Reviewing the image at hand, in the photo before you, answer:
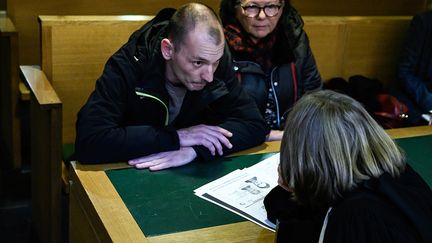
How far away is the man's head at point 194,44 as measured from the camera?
222cm

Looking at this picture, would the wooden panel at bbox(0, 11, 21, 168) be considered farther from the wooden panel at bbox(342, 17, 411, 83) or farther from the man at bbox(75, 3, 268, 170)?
the wooden panel at bbox(342, 17, 411, 83)

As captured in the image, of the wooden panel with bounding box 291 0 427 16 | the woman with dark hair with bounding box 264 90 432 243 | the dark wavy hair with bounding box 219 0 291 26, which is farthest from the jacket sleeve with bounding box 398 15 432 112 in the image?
the woman with dark hair with bounding box 264 90 432 243

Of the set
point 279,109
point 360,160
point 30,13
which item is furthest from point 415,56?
point 360,160

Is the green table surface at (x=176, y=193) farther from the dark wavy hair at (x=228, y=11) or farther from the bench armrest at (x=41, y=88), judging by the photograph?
the dark wavy hair at (x=228, y=11)

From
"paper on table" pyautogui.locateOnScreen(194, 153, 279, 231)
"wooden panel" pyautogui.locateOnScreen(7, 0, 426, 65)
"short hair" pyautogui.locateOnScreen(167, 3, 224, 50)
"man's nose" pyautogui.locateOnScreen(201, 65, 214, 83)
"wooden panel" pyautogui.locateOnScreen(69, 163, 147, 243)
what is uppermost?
"short hair" pyautogui.locateOnScreen(167, 3, 224, 50)

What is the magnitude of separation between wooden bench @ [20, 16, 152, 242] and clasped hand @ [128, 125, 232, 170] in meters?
0.67

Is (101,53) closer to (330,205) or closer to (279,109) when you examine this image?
(279,109)

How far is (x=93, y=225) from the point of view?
6.07ft

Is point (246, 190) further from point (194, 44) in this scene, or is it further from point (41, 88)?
point (41, 88)

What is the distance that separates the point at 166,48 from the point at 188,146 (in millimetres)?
365

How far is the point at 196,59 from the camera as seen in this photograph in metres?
2.25

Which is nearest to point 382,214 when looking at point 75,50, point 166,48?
point 166,48

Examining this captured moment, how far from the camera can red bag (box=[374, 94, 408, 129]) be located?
3.33 m

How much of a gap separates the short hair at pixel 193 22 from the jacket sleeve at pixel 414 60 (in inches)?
70.0
